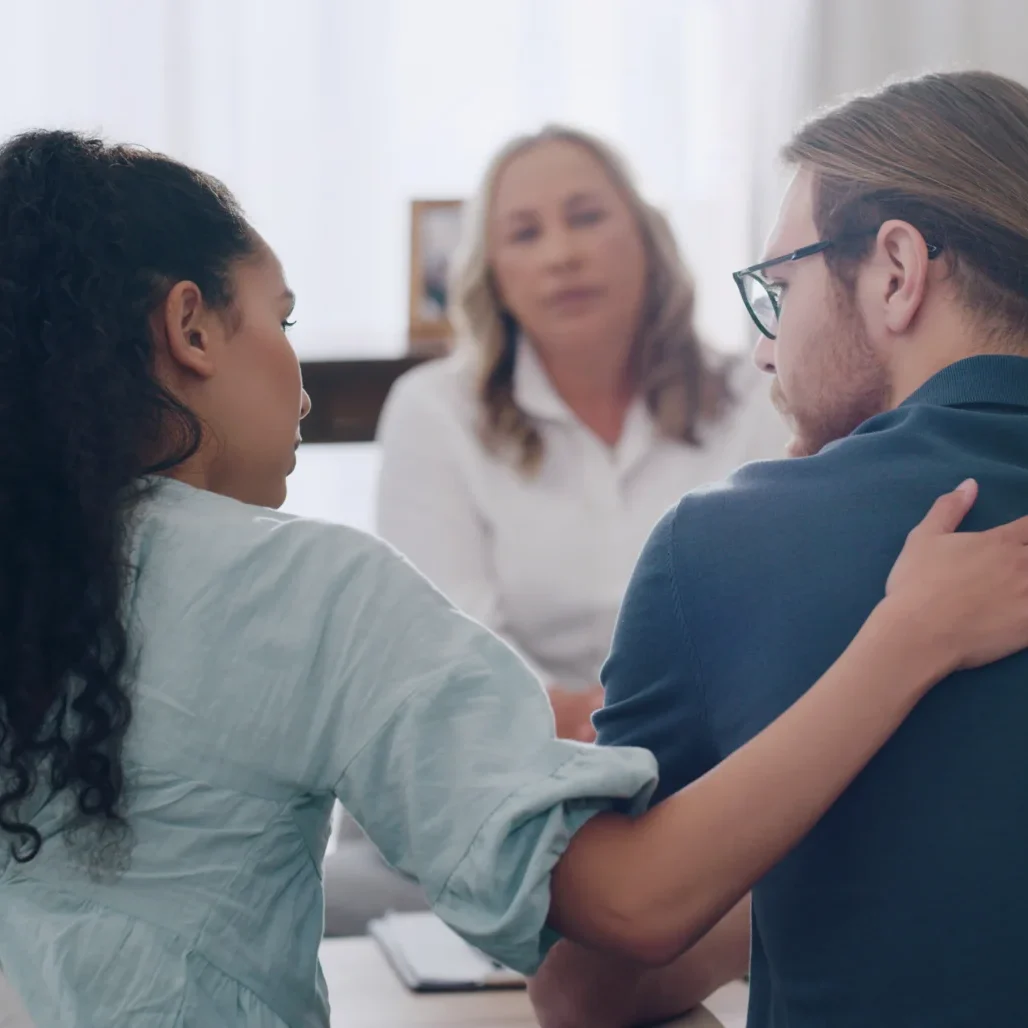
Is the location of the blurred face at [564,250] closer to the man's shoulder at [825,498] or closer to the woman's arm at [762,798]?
the man's shoulder at [825,498]

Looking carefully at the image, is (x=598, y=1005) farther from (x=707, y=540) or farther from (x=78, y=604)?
(x=78, y=604)

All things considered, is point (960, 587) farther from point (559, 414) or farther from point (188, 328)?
point (559, 414)

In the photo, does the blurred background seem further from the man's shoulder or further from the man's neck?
the man's shoulder

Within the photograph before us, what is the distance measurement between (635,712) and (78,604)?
14.3 inches

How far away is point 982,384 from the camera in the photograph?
3.04 ft

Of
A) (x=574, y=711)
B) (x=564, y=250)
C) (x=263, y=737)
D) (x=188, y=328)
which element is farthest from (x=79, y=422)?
(x=564, y=250)

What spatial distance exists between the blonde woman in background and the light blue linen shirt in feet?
5.31

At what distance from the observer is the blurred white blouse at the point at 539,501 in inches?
98.0

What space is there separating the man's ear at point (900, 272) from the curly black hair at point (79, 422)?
438 mm

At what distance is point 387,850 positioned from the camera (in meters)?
0.82

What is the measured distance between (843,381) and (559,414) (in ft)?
5.02

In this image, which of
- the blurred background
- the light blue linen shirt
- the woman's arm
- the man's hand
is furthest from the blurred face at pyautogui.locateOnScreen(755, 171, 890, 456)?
the blurred background

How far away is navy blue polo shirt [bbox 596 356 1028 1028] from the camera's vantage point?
0.81 meters

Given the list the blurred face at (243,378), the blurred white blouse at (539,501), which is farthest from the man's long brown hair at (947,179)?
the blurred white blouse at (539,501)
